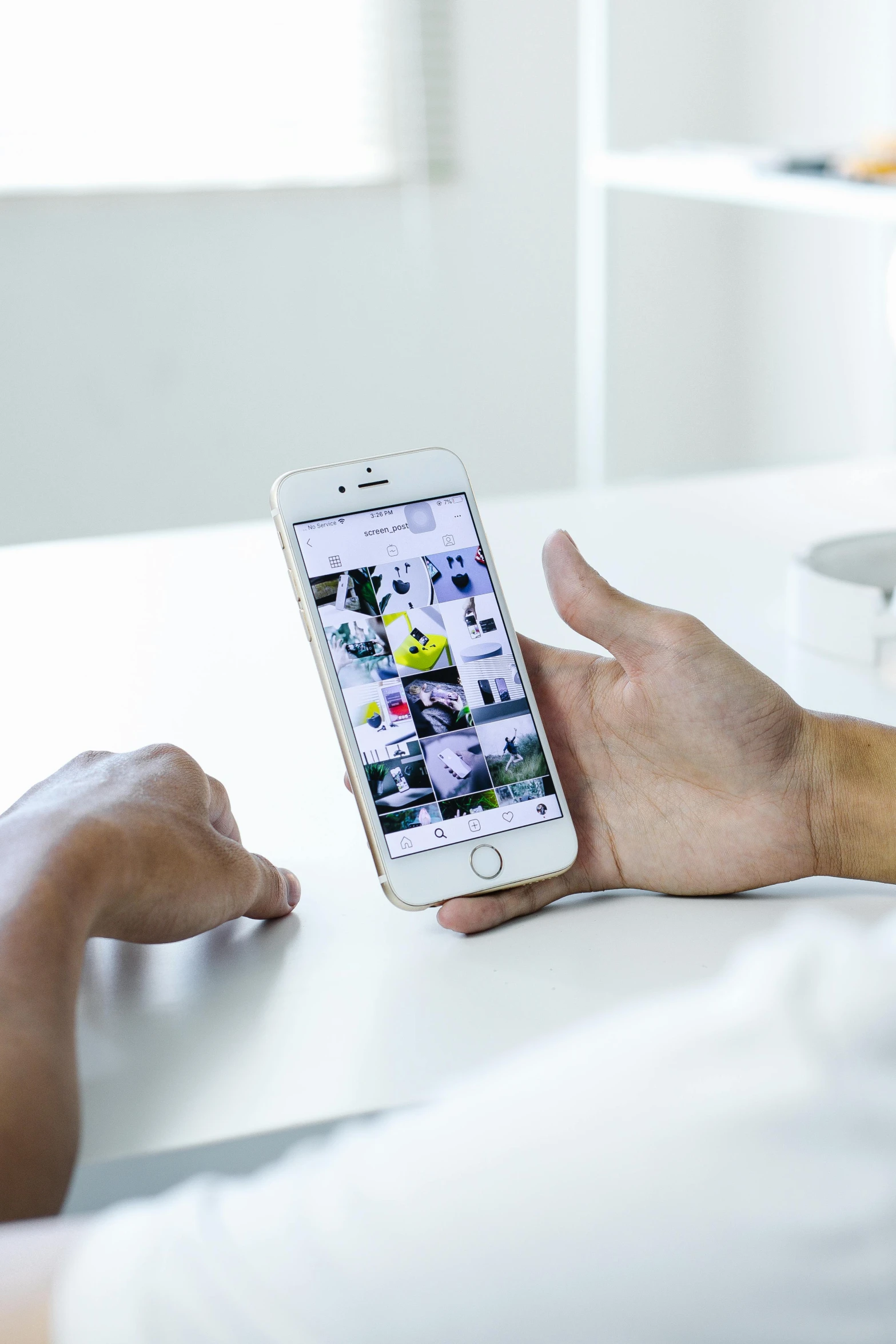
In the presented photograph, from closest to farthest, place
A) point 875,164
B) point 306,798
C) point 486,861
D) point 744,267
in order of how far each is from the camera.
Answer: point 486,861 < point 306,798 < point 875,164 < point 744,267

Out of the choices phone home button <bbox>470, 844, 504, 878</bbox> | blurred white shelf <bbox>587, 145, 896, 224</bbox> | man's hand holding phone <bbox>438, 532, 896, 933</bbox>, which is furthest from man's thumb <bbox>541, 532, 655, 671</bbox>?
blurred white shelf <bbox>587, 145, 896, 224</bbox>

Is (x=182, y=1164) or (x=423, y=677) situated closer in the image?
(x=182, y=1164)

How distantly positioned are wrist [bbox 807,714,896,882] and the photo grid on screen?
0.13 meters

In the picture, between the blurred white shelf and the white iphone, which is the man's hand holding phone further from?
the blurred white shelf

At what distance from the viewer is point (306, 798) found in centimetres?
68

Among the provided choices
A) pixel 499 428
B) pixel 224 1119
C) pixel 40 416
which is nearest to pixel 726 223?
pixel 499 428

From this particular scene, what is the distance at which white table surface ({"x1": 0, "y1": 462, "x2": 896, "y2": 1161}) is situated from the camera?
45cm

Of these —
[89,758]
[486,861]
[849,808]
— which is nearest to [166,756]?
[89,758]

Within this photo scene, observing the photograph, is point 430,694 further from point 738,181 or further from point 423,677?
point 738,181

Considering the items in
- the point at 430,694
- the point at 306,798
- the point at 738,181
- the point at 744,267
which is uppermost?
the point at 430,694

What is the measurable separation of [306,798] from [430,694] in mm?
139

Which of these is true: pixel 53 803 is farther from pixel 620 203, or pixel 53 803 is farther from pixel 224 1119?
pixel 620 203

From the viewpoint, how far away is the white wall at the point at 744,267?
90.4 inches

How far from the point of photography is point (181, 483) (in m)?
2.53
